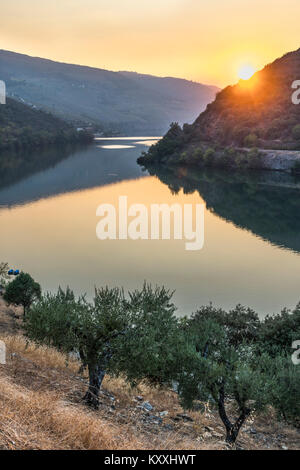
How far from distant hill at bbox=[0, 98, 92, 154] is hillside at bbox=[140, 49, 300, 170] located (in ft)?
138

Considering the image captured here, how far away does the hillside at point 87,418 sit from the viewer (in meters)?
6.45

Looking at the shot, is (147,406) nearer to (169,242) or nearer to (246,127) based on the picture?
(169,242)

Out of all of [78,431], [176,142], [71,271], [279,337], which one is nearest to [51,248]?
[71,271]

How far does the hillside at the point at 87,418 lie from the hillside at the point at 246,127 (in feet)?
259

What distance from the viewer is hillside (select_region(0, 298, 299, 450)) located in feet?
21.2

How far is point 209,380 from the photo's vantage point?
34.6 feet

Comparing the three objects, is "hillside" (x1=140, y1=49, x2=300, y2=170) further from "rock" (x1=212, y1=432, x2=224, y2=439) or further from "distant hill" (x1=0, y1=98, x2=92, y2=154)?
"rock" (x1=212, y1=432, x2=224, y2=439)

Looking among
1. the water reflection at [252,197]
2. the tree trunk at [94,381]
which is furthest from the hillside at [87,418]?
the water reflection at [252,197]

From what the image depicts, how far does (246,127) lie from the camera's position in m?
102

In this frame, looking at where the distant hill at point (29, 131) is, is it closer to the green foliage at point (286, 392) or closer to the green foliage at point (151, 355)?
the green foliage at point (151, 355)

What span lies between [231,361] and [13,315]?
14999 millimetres

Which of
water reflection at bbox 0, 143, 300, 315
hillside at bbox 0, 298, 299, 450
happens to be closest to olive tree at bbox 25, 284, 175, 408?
hillside at bbox 0, 298, 299, 450

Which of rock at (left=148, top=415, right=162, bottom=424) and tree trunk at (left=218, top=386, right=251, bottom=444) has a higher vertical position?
tree trunk at (left=218, top=386, right=251, bottom=444)

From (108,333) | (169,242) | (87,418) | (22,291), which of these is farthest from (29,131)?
(87,418)
